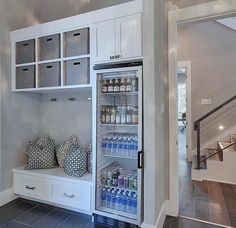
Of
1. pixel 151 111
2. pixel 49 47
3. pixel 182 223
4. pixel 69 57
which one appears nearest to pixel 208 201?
pixel 182 223

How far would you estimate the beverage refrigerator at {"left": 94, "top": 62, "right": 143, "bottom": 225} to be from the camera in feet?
6.92

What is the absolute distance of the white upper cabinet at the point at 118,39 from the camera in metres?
2.05

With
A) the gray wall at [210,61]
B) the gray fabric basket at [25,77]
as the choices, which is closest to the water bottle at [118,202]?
the gray fabric basket at [25,77]

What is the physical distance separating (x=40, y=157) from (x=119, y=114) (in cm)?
131

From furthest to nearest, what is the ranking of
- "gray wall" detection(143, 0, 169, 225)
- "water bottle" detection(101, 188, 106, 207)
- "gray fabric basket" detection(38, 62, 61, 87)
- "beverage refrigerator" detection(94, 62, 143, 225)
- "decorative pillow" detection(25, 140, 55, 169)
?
"decorative pillow" detection(25, 140, 55, 169) < "gray fabric basket" detection(38, 62, 61, 87) < "water bottle" detection(101, 188, 106, 207) < "beverage refrigerator" detection(94, 62, 143, 225) < "gray wall" detection(143, 0, 169, 225)

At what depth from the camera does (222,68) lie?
Result: 4738 millimetres

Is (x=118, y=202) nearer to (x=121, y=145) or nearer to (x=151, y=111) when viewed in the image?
(x=121, y=145)

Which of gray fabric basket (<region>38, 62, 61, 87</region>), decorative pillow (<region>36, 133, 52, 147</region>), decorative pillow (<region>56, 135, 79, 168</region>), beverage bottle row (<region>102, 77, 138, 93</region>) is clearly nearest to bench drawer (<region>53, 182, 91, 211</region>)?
decorative pillow (<region>56, 135, 79, 168</region>)

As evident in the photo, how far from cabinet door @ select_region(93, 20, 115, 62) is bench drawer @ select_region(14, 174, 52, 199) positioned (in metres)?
1.71

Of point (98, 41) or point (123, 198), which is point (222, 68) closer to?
point (98, 41)

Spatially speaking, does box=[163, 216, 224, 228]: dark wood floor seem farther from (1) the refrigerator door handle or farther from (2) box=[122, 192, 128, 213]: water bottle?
(1) the refrigerator door handle

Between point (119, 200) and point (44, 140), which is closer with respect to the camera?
point (119, 200)

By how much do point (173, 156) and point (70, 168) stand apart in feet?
4.15

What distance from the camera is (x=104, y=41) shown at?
222 centimetres
